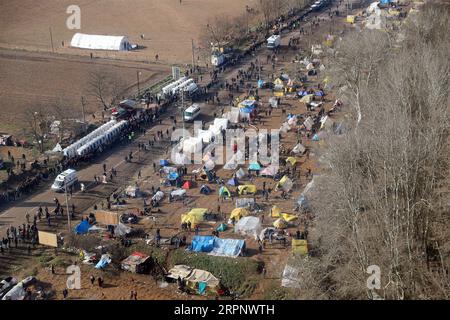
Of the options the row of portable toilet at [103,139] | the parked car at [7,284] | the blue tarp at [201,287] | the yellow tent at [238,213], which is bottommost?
the blue tarp at [201,287]

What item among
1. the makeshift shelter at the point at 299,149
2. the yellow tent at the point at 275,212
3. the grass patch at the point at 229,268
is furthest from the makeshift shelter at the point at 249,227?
the makeshift shelter at the point at 299,149

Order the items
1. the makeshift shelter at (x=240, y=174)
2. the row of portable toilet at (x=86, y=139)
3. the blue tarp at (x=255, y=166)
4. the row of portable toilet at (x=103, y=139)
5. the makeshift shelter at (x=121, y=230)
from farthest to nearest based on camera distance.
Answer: the row of portable toilet at (x=103, y=139) → the row of portable toilet at (x=86, y=139) → the blue tarp at (x=255, y=166) → the makeshift shelter at (x=240, y=174) → the makeshift shelter at (x=121, y=230)

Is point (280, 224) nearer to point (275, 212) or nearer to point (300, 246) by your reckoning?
point (275, 212)

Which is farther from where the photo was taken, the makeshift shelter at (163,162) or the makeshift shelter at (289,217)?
→ the makeshift shelter at (163,162)

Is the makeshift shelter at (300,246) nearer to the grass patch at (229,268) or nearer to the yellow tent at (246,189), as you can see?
the grass patch at (229,268)

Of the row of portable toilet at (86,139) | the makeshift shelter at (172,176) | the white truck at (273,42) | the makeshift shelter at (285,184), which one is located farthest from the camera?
the white truck at (273,42)

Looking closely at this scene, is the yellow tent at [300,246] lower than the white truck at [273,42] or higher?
lower

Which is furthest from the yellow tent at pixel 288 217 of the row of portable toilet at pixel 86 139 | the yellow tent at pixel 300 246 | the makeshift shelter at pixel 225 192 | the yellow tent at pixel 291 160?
the row of portable toilet at pixel 86 139

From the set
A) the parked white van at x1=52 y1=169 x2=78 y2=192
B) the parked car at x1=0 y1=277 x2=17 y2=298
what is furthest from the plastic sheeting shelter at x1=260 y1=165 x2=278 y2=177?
the parked car at x1=0 y1=277 x2=17 y2=298
